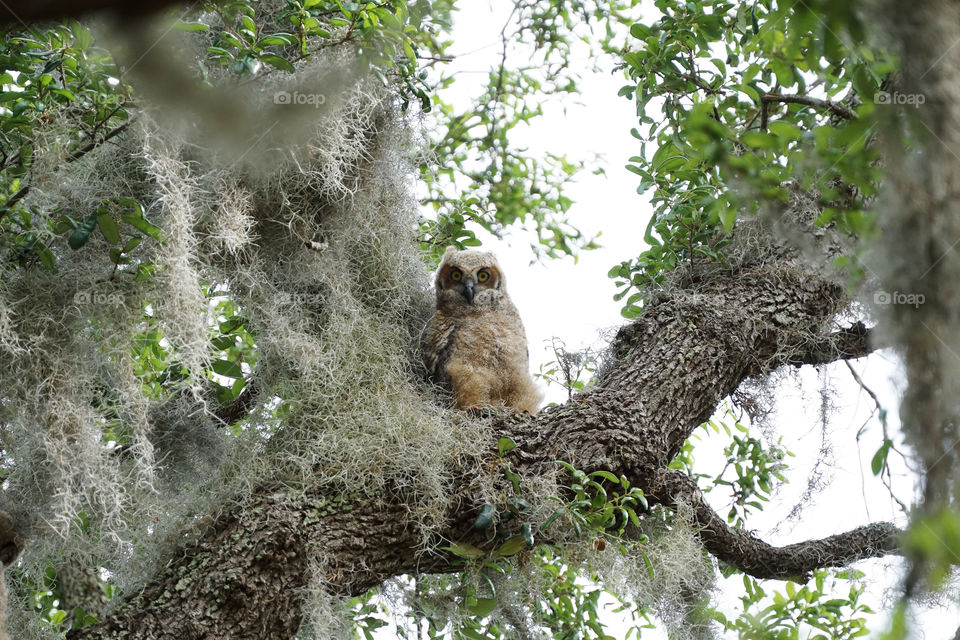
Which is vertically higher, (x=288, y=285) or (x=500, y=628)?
(x=288, y=285)

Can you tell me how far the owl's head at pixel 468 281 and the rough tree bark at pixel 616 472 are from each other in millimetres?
632

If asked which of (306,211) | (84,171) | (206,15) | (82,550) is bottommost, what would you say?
(82,550)

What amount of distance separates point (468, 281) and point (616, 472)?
3.63ft

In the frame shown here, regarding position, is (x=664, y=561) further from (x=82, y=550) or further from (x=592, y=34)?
(x=592, y=34)

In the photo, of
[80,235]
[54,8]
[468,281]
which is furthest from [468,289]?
[54,8]

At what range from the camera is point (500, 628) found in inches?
111

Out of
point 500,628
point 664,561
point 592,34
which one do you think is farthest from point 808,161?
point 592,34

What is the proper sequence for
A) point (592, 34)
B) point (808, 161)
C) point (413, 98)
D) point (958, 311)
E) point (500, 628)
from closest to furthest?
point (958, 311) → point (808, 161) → point (500, 628) → point (413, 98) → point (592, 34)

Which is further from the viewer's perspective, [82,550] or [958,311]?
[82,550]

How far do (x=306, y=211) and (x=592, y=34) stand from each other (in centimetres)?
186

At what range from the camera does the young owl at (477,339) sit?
313 centimetres
